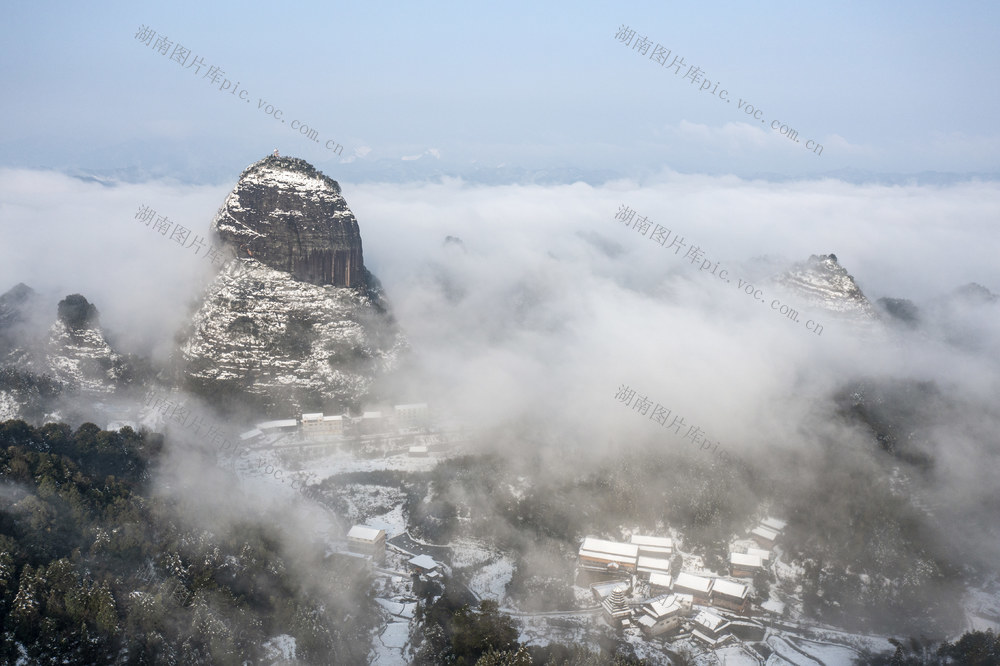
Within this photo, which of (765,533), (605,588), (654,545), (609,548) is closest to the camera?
(605,588)

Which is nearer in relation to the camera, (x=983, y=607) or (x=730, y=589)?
(x=730, y=589)

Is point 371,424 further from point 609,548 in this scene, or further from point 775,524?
point 775,524

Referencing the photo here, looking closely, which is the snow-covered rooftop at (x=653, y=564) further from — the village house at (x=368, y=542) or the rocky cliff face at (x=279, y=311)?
the rocky cliff face at (x=279, y=311)

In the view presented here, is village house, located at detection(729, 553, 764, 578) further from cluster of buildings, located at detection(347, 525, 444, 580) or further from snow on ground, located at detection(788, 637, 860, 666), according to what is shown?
cluster of buildings, located at detection(347, 525, 444, 580)

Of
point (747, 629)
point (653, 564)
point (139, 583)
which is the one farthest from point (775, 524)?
point (139, 583)

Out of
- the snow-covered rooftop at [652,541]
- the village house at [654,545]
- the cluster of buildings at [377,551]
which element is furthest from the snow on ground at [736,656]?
the cluster of buildings at [377,551]

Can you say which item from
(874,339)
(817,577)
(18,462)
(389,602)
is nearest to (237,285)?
(18,462)
